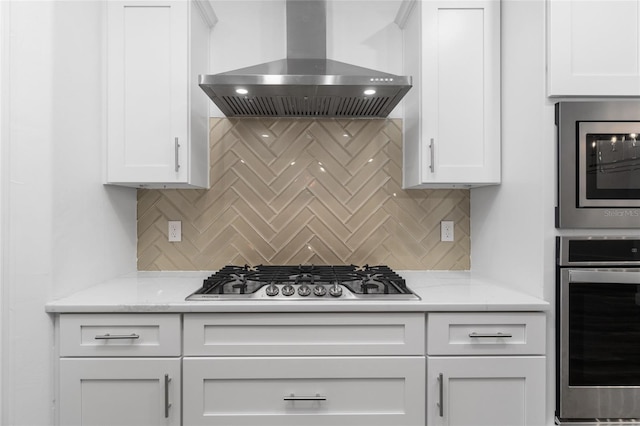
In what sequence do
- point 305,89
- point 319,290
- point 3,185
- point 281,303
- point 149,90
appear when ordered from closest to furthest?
point 3,185 → point 281,303 → point 319,290 → point 305,89 → point 149,90

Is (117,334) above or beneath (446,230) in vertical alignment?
beneath

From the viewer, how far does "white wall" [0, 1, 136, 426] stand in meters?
1.39

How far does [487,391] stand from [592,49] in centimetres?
141

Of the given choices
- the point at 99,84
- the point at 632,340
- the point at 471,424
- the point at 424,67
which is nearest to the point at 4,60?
the point at 99,84

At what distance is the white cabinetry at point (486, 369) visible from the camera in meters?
1.48

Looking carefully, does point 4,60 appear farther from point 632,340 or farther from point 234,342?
point 632,340

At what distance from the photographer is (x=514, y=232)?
5.64 feet

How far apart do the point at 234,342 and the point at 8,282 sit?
0.85m

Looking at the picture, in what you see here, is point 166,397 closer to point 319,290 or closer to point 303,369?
point 303,369

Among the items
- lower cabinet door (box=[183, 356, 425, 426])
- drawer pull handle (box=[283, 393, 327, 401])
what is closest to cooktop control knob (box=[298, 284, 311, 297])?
lower cabinet door (box=[183, 356, 425, 426])

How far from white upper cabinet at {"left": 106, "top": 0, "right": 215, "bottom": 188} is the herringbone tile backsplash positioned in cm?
36

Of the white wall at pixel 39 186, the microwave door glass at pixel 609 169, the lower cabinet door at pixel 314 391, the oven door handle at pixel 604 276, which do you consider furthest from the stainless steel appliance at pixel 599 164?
the white wall at pixel 39 186

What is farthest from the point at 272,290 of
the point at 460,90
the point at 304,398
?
the point at 460,90

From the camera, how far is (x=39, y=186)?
1.46 m
